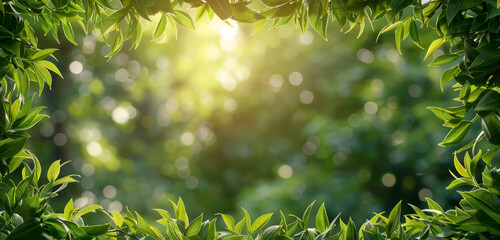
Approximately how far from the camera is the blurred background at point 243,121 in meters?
7.64

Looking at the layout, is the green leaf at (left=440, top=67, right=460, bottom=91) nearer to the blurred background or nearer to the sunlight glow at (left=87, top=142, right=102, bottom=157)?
the blurred background

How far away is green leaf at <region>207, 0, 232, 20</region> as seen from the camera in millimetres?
1203

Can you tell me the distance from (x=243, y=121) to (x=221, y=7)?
9.44 m

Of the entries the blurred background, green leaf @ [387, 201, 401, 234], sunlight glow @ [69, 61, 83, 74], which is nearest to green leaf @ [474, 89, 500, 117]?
green leaf @ [387, 201, 401, 234]

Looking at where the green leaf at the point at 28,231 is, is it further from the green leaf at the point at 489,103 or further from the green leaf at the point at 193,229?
the green leaf at the point at 489,103

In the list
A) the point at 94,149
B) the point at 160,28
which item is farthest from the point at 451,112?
the point at 94,149

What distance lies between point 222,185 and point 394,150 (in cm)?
414

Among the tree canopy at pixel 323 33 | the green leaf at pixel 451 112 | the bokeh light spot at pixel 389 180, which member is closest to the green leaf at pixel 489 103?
the tree canopy at pixel 323 33

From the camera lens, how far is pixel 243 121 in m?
10.6

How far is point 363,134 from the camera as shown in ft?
25.6

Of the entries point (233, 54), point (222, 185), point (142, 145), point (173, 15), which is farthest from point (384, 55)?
point (173, 15)

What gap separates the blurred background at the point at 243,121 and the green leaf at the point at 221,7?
6.15 m

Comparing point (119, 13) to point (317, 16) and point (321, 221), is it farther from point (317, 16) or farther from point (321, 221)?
point (321, 221)

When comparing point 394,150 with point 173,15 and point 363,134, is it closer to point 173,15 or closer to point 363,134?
point 363,134
